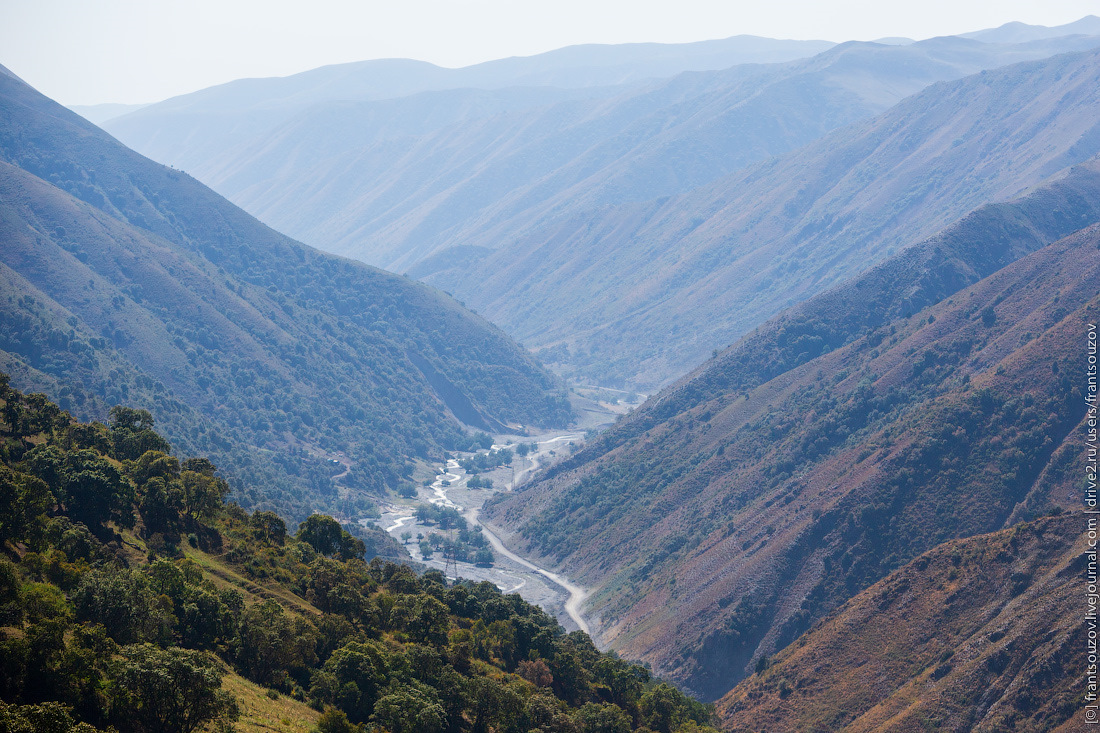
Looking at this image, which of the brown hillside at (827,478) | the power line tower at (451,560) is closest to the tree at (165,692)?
the brown hillside at (827,478)

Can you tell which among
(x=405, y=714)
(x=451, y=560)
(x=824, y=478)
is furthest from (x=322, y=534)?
(x=451, y=560)

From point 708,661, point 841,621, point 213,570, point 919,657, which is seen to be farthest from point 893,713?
point 213,570

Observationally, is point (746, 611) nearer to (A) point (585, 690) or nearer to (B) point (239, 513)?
(A) point (585, 690)

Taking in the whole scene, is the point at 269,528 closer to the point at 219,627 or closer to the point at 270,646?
the point at 219,627

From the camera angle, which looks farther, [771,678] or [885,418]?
[885,418]

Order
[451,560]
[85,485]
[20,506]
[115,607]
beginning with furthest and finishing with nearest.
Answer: [451,560] < [85,485] < [20,506] < [115,607]

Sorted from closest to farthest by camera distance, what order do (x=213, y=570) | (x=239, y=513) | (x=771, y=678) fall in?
(x=213, y=570), (x=239, y=513), (x=771, y=678)
